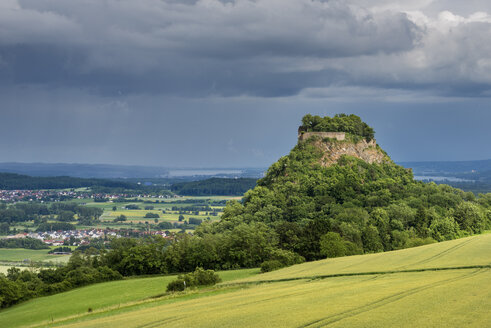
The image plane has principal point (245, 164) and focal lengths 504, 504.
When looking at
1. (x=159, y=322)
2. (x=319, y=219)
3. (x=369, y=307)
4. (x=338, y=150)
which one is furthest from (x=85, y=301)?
(x=338, y=150)

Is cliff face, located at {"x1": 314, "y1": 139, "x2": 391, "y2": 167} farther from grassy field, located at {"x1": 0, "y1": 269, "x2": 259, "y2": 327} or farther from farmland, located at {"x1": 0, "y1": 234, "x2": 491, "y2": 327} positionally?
farmland, located at {"x1": 0, "y1": 234, "x2": 491, "y2": 327}

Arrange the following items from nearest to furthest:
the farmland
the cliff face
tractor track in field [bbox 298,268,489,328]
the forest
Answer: the farmland, tractor track in field [bbox 298,268,489,328], the forest, the cliff face

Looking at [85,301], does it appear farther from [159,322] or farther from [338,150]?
[338,150]

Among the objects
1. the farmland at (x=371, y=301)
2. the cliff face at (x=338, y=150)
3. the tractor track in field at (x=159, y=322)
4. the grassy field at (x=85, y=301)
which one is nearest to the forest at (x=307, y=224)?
the cliff face at (x=338, y=150)

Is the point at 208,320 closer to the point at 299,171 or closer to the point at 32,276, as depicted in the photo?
the point at 32,276

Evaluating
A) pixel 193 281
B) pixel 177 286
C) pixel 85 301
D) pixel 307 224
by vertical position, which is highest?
pixel 307 224

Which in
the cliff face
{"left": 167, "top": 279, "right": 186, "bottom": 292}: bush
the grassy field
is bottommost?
the grassy field

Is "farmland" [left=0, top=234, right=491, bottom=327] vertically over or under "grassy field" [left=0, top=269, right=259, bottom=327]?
over

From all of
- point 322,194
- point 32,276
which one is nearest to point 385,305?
point 32,276

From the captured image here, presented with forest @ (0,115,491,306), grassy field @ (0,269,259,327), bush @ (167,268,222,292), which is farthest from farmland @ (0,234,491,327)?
forest @ (0,115,491,306)

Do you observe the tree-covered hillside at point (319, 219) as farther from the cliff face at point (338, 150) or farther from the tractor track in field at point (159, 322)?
the tractor track in field at point (159, 322)

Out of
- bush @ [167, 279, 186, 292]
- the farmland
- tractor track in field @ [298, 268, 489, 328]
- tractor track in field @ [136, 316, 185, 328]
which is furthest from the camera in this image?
bush @ [167, 279, 186, 292]

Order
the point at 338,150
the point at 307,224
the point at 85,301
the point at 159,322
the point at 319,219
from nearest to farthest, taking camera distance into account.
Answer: the point at 159,322 < the point at 85,301 < the point at 319,219 < the point at 307,224 < the point at 338,150

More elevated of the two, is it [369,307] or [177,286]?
[369,307]
